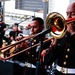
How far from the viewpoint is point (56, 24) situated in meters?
1.79

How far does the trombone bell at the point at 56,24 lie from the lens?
5.64 ft

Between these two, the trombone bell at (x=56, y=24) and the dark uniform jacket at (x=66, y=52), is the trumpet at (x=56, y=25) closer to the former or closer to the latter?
the trombone bell at (x=56, y=24)

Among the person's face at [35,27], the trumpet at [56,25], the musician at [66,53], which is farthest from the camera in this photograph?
the person's face at [35,27]

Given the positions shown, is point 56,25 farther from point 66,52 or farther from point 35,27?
point 35,27

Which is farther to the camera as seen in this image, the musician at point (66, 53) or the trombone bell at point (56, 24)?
the musician at point (66, 53)

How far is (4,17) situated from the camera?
698 cm

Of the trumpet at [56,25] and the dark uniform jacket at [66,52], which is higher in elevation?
the trumpet at [56,25]

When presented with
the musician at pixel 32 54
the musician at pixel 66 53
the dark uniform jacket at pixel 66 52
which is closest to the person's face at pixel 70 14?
the musician at pixel 66 53

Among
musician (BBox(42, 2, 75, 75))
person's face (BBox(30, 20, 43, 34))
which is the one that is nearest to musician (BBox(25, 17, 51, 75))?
person's face (BBox(30, 20, 43, 34))

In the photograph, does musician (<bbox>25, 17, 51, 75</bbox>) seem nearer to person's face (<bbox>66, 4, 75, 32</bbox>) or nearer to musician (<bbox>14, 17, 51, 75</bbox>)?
musician (<bbox>14, 17, 51, 75</bbox>)

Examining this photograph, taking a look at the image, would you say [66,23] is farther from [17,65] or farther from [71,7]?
[17,65]

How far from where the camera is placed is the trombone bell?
1719 mm

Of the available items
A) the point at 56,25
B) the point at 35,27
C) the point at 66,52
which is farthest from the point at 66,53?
the point at 35,27

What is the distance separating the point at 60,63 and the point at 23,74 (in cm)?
84
